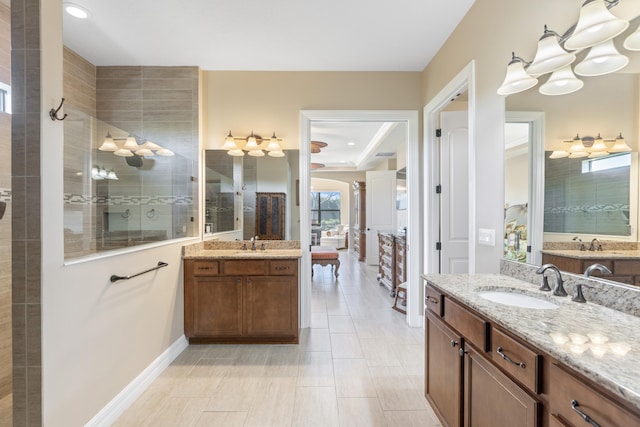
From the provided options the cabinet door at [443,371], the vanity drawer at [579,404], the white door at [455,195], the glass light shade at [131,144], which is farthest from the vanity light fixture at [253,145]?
the vanity drawer at [579,404]

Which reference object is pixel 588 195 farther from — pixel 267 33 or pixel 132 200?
pixel 132 200

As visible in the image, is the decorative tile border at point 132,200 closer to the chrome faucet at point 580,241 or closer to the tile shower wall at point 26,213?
the tile shower wall at point 26,213

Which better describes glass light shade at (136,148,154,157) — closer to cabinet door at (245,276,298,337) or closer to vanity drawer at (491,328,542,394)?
Answer: cabinet door at (245,276,298,337)

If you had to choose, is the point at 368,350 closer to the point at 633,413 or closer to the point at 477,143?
the point at 477,143

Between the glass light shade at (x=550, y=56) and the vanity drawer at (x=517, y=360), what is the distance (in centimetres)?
129

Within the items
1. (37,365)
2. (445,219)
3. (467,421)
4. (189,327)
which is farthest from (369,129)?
(37,365)

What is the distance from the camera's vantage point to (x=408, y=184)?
3.31 m

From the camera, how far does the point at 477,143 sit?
2.12 m

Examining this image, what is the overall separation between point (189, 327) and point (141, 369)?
0.65 m

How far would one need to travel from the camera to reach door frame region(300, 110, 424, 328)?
3.25 m

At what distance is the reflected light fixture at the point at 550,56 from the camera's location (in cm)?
140

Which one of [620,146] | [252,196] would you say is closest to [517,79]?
[620,146]

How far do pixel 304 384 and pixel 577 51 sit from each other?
103 inches

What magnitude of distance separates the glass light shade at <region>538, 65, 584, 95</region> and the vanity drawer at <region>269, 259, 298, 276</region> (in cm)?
228
